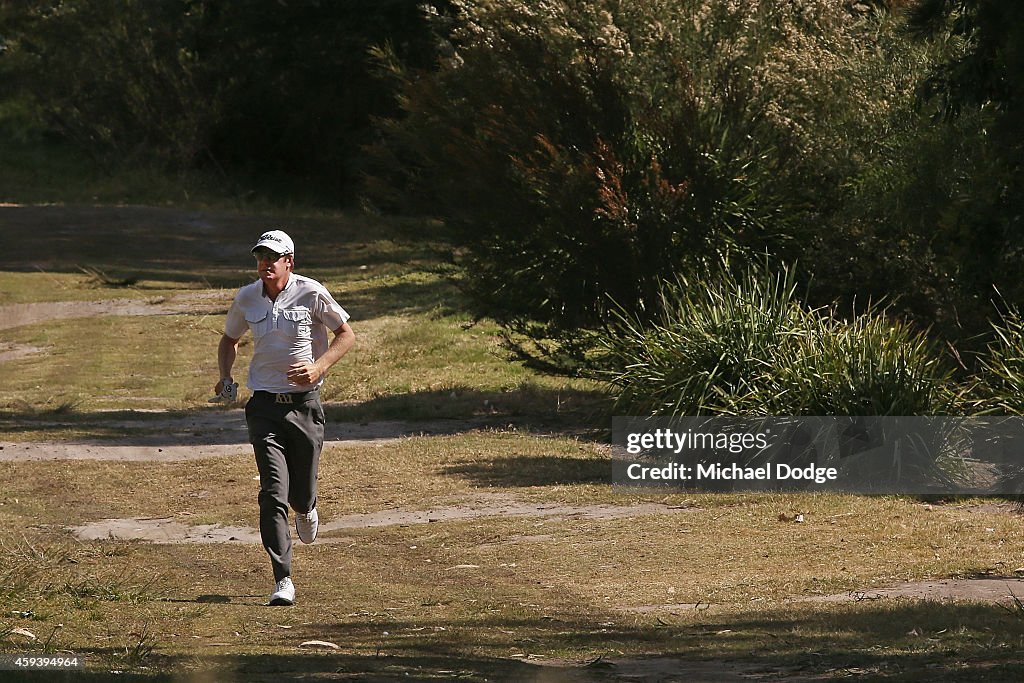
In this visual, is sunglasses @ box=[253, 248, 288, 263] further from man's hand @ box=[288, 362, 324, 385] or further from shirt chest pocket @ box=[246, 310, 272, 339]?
man's hand @ box=[288, 362, 324, 385]

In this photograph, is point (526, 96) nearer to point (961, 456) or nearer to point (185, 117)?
point (961, 456)

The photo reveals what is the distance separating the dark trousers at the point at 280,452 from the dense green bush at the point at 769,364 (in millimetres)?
5475

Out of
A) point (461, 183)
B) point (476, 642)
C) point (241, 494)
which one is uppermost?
point (461, 183)

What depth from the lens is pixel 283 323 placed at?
912cm

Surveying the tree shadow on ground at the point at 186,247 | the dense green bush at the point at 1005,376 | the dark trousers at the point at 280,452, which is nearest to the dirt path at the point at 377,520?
the dark trousers at the point at 280,452

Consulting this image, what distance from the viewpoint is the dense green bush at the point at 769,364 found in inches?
540

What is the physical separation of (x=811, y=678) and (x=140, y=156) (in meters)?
42.1

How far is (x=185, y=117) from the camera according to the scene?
46094mm

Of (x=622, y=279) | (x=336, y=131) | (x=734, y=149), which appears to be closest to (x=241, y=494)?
(x=622, y=279)

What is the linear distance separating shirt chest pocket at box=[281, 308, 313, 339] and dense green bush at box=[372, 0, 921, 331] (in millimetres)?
7757

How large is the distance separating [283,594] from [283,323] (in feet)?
4.71

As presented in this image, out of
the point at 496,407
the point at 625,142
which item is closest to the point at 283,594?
the point at 625,142

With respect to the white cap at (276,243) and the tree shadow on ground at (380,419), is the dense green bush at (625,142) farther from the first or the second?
the white cap at (276,243)

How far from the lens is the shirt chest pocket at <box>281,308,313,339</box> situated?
29.9ft
